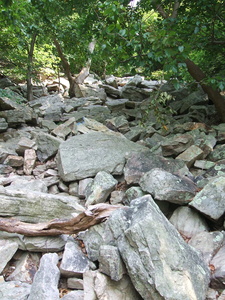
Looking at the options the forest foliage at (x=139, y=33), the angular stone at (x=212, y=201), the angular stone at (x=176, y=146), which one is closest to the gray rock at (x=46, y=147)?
the forest foliage at (x=139, y=33)

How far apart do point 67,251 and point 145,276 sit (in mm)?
1087

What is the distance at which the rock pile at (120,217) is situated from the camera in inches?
94.9

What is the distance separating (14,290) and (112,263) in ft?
3.43

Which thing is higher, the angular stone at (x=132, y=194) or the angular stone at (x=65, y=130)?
the angular stone at (x=65, y=130)

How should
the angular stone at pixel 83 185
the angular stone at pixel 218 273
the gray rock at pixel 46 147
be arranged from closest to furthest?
1. the angular stone at pixel 218 273
2. the angular stone at pixel 83 185
3. the gray rock at pixel 46 147

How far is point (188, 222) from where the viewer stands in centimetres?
351

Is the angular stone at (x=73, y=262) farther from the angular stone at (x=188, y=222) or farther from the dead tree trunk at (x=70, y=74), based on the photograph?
the dead tree trunk at (x=70, y=74)

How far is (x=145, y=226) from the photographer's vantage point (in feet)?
8.08

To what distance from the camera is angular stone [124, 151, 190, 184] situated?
4488mm

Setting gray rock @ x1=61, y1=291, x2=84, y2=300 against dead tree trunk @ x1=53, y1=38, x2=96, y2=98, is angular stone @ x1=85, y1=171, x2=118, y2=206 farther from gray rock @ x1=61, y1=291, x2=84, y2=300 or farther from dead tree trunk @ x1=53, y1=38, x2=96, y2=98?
dead tree trunk @ x1=53, y1=38, x2=96, y2=98

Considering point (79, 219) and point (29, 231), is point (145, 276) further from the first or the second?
point (29, 231)

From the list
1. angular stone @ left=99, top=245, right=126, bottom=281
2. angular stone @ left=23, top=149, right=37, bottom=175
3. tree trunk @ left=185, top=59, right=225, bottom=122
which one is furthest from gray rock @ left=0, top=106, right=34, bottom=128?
angular stone @ left=99, top=245, right=126, bottom=281

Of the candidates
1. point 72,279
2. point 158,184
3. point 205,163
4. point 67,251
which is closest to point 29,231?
point 67,251

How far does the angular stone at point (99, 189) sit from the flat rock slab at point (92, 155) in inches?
16.4
